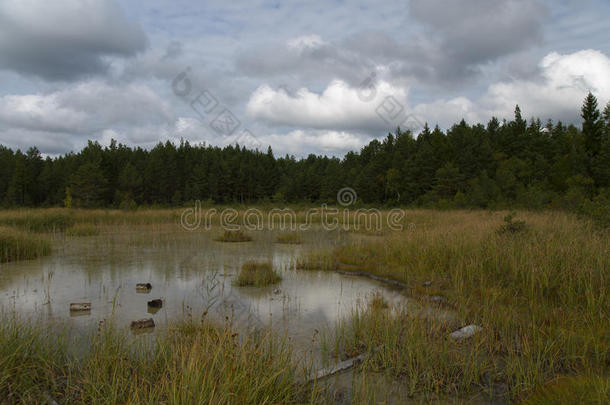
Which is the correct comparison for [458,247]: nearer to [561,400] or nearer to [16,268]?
[561,400]

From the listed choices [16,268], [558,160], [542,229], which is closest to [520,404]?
[542,229]

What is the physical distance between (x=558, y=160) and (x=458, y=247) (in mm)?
40410

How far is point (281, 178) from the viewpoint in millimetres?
73125

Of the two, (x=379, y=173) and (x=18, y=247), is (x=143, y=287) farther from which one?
(x=379, y=173)

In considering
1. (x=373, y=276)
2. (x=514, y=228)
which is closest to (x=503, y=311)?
(x=373, y=276)

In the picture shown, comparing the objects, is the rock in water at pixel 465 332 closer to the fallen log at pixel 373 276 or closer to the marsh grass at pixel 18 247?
the fallen log at pixel 373 276

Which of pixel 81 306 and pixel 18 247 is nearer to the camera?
pixel 81 306

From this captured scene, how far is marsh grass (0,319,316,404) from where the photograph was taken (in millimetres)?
2799

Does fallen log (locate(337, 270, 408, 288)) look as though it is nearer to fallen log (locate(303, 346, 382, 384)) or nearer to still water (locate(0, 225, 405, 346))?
still water (locate(0, 225, 405, 346))

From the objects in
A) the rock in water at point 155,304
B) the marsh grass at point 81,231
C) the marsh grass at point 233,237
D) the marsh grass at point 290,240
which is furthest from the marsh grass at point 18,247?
the marsh grass at point 290,240

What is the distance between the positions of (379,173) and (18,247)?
51217 mm

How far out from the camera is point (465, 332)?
190 inches

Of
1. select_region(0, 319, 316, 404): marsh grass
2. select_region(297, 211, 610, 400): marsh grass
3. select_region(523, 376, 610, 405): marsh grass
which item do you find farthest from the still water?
select_region(523, 376, 610, 405): marsh grass

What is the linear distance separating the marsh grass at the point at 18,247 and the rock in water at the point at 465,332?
445 inches
